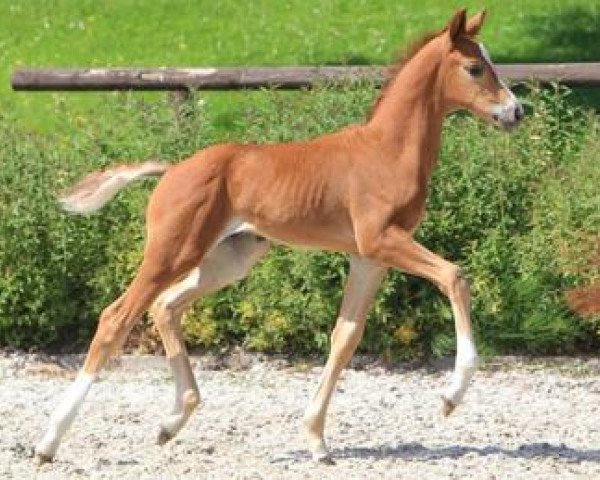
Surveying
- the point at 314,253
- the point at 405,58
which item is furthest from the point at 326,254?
the point at 405,58

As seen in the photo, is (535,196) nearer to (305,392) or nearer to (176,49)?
(305,392)

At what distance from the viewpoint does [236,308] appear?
33.3 ft

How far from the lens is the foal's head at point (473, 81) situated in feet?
25.2

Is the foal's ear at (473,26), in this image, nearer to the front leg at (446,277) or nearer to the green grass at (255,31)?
the front leg at (446,277)

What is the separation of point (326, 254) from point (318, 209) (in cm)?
241

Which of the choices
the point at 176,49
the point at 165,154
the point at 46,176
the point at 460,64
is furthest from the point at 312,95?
the point at 176,49

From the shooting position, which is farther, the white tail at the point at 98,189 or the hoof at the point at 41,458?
the white tail at the point at 98,189

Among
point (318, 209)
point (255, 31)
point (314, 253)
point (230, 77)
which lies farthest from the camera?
point (255, 31)

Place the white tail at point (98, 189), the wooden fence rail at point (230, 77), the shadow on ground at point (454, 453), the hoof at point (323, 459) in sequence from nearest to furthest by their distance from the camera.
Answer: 1. the hoof at point (323, 459)
2. the shadow on ground at point (454, 453)
3. the white tail at point (98, 189)
4. the wooden fence rail at point (230, 77)

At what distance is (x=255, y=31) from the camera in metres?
18.4

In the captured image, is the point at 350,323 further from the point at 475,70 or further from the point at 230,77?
the point at 230,77

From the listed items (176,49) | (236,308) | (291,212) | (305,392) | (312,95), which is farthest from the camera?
(176,49)

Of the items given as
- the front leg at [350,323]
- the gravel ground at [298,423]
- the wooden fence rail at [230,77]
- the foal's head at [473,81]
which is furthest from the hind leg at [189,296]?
the wooden fence rail at [230,77]

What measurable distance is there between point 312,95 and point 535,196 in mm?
1575
